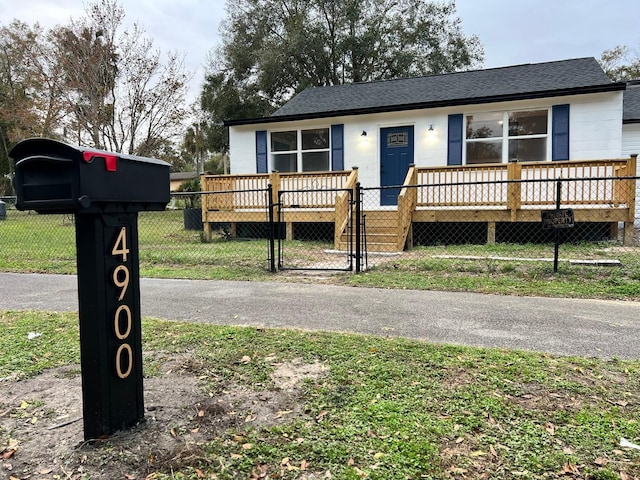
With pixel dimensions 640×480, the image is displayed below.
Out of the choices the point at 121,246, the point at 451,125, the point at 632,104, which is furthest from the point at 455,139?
the point at 121,246

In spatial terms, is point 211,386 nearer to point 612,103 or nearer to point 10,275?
point 10,275

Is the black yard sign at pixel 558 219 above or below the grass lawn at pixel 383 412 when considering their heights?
above

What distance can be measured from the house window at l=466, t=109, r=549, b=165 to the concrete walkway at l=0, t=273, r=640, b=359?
7229 mm

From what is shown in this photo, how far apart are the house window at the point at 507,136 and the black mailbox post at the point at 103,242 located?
35.7ft

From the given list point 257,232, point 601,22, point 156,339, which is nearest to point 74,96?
point 257,232

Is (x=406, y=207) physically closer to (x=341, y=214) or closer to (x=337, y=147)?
(x=341, y=214)

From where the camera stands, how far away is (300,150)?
527 inches

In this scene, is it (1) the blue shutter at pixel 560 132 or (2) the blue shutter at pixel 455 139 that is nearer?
(1) the blue shutter at pixel 560 132

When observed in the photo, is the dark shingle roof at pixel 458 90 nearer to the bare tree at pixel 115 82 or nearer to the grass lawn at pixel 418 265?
the grass lawn at pixel 418 265

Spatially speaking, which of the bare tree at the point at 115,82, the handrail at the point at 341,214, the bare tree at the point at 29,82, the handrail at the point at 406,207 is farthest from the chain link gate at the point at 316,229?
the bare tree at the point at 29,82

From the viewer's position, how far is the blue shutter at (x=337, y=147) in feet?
42.0

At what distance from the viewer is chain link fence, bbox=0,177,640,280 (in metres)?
7.31

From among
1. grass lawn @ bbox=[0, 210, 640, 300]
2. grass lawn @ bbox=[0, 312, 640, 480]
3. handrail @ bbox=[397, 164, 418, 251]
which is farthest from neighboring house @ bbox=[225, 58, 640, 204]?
grass lawn @ bbox=[0, 312, 640, 480]

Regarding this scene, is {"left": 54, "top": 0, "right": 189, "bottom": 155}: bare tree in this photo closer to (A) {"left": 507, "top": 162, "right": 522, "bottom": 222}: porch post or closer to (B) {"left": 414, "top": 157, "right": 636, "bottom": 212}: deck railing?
(B) {"left": 414, "top": 157, "right": 636, "bottom": 212}: deck railing
